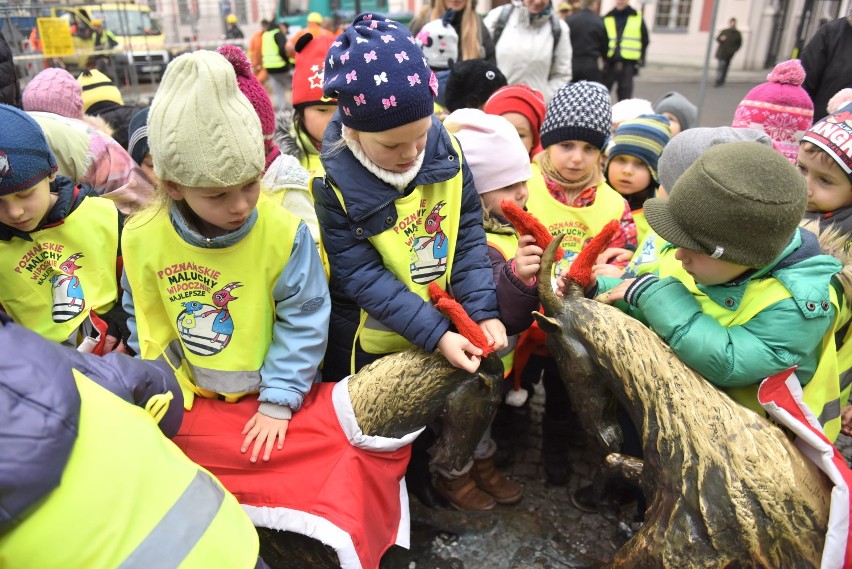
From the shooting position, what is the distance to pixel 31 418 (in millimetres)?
1019

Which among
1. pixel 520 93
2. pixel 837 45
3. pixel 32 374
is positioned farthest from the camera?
pixel 837 45

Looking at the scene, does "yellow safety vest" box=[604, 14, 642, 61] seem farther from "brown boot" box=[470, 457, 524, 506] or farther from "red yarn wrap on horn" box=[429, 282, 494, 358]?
"red yarn wrap on horn" box=[429, 282, 494, 358]

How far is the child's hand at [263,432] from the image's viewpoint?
1683mm

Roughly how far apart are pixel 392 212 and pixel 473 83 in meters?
1.83

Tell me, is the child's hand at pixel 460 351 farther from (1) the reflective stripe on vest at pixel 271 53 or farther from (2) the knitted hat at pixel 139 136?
(1) the reflective stripe on vest at pixel 271 53

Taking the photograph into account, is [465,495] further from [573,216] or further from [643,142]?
[643,142]

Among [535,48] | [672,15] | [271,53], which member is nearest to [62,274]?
A: [535,48]

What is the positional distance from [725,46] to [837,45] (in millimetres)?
12862

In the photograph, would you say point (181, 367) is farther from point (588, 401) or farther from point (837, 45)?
point (837, 45)

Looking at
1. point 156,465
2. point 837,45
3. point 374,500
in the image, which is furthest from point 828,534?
point 837,45

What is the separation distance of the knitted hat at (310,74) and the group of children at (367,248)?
439mm

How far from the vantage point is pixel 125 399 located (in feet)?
4.69

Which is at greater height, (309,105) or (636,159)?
(309,105)

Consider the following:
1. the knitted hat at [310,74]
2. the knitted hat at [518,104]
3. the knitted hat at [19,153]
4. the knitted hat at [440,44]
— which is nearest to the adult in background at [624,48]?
the knitted hat at [440,44]
